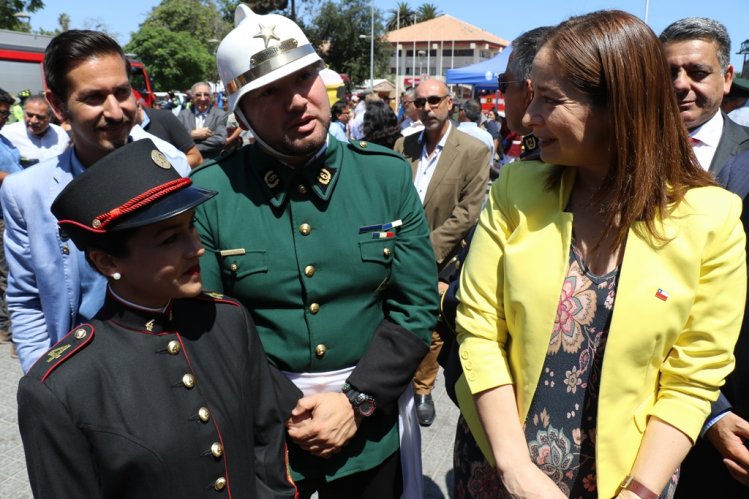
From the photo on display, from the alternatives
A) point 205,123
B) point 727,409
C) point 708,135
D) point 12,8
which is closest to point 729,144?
point 708,135

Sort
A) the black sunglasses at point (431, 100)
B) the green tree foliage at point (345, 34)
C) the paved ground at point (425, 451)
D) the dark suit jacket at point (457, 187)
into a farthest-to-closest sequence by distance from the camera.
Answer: the green tree foliage at point (345, 34) < the black sunglasses at point (431, 100) < the dark suit jacket at point (457, 187) < the paved ground at point (425, 451)

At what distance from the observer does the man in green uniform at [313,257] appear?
1.80m

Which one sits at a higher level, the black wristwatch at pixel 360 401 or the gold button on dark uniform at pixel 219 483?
the gold button on dark uniform at pixel 219 483

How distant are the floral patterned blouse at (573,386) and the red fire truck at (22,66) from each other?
17.0 m

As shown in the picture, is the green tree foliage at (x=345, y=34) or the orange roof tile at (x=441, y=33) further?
the orange roof tile at (x=441, y=33)

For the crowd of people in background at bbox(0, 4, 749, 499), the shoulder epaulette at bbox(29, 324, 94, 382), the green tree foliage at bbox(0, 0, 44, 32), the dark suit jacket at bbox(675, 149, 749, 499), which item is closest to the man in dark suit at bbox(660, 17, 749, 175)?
the dark suit jacket at bbox(675, 149, 749, 499)

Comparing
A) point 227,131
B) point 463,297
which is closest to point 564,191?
point 463,297

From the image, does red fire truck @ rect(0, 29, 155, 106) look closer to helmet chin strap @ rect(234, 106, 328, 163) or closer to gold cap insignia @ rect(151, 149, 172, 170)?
→ helmet chin strap @ rect(234, 106, 328, 163)

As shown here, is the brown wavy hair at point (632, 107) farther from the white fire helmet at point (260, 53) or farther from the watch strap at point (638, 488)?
the white fire helmet at point (260, 53)

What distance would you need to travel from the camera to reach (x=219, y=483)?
150 centimetres

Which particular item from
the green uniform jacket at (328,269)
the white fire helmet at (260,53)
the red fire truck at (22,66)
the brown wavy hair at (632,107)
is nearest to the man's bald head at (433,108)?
the green uniform jacket at (328,269)

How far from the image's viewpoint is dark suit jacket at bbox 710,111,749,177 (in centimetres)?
241

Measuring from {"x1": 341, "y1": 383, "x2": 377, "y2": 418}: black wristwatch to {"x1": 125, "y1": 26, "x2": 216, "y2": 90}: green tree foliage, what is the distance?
3822 centimetres

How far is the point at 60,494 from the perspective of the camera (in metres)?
1.30
